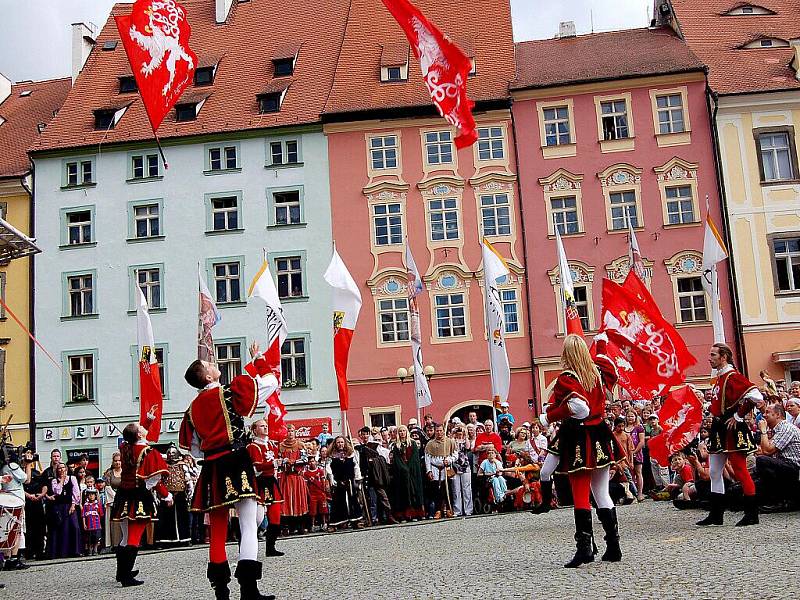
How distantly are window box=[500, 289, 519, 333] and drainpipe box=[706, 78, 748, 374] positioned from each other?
675 cm

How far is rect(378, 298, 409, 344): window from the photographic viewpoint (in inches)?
1359

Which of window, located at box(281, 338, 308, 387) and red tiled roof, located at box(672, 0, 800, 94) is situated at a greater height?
red tiled roof, located at box(672, 0, 800, 94)

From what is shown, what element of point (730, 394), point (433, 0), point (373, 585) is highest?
point (433, 0)

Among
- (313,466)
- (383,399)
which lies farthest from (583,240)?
(313,466)

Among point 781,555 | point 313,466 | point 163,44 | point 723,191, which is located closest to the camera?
point 781,555

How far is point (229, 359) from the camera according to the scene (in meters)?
35.3

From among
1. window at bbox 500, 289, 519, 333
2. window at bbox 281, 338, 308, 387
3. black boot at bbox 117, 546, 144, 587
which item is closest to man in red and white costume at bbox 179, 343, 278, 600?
black boot at bbox 117, 546, 144, 587

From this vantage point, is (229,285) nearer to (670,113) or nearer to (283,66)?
(283,66)

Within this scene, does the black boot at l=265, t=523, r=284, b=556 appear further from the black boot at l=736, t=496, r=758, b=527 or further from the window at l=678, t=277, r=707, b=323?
the window at l=678, t=277, r=707, b=323

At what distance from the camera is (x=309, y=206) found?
35750mm

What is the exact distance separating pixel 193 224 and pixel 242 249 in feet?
6.50

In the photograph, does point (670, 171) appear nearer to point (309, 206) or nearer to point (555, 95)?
point (555, 95)

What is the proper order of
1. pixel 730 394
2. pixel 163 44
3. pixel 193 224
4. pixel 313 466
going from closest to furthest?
1. pixel 730 394
2. pixel 163 44
3. pixel 313 466
4. pixel 193 224

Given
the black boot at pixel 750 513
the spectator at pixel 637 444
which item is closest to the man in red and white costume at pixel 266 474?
the black boot at pixel 750 513
